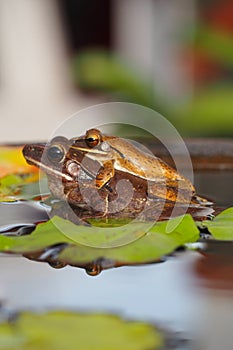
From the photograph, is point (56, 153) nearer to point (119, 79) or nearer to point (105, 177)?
point (105, 177)

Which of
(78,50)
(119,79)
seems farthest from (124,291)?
(78,50)

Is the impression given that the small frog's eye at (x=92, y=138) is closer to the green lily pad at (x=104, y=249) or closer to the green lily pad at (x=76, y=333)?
the green lily pad at (x=104, y=249)

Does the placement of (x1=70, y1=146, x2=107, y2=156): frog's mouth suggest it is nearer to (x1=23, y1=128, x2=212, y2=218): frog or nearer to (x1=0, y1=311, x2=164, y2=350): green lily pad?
(x1=23, y1=128, x2=212, y2=218): frog

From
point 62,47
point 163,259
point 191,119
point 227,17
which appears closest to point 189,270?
point 163,259

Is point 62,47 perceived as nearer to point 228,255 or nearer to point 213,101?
point 213,101

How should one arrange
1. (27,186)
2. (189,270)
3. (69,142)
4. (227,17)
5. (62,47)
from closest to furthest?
(189,270), (69,142), (27,186), (227,17), (62,47)

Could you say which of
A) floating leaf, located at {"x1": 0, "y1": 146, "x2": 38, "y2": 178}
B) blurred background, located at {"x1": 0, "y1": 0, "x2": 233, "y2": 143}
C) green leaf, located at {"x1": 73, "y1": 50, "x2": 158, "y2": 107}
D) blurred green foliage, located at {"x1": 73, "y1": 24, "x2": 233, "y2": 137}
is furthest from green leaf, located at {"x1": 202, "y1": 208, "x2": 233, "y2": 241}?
blurred background, located at {"x1": 0, "y1": 0, "x2": 233, "y2": 143}

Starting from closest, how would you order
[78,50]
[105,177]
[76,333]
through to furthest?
[76,333] < [105,177] < [78,50]
